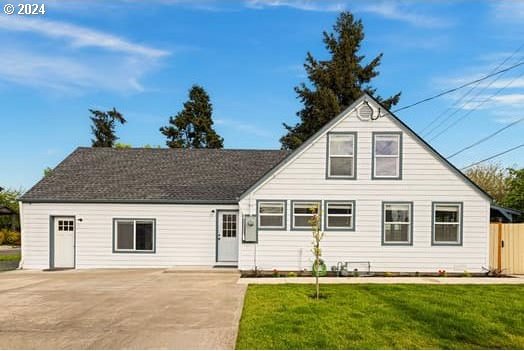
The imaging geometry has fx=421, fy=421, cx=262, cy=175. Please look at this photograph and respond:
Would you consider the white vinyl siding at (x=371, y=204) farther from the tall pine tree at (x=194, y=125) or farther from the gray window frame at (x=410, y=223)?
the tall pine tree at (x=194, y=125)

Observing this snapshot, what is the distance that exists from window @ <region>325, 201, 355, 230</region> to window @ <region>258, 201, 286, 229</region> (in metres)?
1.65

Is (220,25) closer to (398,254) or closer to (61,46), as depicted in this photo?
(61,46)

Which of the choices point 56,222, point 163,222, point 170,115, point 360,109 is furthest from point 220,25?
point 170,115

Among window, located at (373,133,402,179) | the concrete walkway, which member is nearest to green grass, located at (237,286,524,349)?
the concrete walkway

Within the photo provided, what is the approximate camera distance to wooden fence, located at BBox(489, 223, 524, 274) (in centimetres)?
1548

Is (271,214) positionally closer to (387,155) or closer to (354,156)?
(354,156)

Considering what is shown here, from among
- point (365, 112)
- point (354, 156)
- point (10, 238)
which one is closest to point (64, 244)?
point (354, 156)

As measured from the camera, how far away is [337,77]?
36938mm

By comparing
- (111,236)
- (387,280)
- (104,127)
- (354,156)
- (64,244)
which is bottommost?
(387,280)

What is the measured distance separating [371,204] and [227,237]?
582 cm

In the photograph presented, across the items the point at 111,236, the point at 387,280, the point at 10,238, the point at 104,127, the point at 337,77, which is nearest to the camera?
the point at 387,280

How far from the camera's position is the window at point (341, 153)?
15523 millimetres

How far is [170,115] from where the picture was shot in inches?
1572

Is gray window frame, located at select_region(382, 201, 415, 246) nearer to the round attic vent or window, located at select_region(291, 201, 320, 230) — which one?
window, located at select_region(291, 201, 320, 230)
